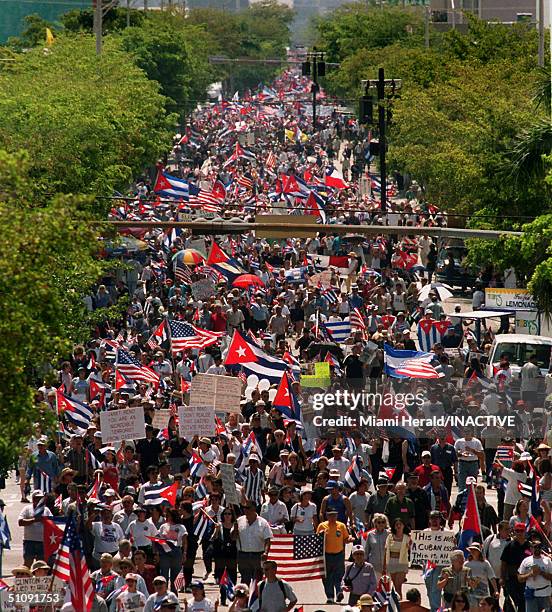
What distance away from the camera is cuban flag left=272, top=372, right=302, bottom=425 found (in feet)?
82.8

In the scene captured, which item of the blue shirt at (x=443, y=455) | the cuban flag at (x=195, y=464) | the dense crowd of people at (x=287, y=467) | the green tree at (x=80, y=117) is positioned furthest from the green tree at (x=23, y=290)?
the green tree at (x=80, y=117)

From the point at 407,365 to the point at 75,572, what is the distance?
11.9 meters

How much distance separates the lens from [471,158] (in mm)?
43969

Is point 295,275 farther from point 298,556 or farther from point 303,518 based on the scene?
point 298,556

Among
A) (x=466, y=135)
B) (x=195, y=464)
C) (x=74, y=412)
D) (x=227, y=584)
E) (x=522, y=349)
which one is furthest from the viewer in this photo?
(x=466, y=135)

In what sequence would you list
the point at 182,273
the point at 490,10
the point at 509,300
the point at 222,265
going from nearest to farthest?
1. the point at 509,300
2. the point at 222,265
3. the point at 182,273
4. the point at 490,10

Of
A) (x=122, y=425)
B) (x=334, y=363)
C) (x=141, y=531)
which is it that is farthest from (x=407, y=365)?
(x=141, y=531)

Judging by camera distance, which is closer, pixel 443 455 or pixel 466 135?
pixel 443 455

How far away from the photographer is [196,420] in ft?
75.6

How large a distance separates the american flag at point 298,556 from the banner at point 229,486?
5.34 feet

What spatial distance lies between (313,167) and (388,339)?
5146 centimetres

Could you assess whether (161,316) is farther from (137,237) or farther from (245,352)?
(137,237)

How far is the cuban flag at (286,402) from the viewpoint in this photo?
25250 mm

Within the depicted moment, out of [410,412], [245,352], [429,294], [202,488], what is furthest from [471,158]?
[202,488]
